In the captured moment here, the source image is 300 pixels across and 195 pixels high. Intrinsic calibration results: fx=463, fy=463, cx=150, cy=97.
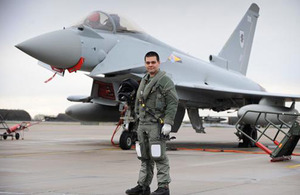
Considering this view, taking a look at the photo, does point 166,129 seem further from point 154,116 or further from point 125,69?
point 125,69

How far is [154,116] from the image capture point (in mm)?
5289

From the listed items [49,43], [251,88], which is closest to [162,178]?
[49,43]

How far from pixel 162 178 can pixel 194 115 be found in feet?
32.9

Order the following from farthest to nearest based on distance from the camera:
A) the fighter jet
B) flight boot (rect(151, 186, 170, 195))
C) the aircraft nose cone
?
the fighter jet
the aircraft nose cone
flight boot (rect(151, 186, 170, 195))

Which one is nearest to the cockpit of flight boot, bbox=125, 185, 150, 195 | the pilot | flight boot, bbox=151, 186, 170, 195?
the pilot

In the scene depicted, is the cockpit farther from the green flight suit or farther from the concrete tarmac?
the green flight suit

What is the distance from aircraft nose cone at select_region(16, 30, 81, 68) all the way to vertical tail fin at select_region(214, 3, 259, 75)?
8.83 meters

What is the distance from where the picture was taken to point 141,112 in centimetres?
538

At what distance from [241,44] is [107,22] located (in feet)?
29.4

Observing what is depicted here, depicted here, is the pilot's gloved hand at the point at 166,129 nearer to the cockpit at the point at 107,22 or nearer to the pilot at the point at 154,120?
the pilot at the point at 154,120

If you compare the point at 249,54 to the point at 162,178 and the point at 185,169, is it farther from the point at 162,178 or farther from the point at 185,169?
the point at 162,178

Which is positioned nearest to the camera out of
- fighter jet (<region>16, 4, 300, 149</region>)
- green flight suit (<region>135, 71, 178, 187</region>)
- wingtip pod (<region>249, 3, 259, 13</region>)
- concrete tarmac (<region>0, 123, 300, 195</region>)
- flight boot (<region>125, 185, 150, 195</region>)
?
flight boot (<region>125, 185, 150, 195</region>)

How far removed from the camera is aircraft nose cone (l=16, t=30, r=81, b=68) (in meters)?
11.0

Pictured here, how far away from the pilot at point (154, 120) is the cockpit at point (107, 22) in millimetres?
7291
